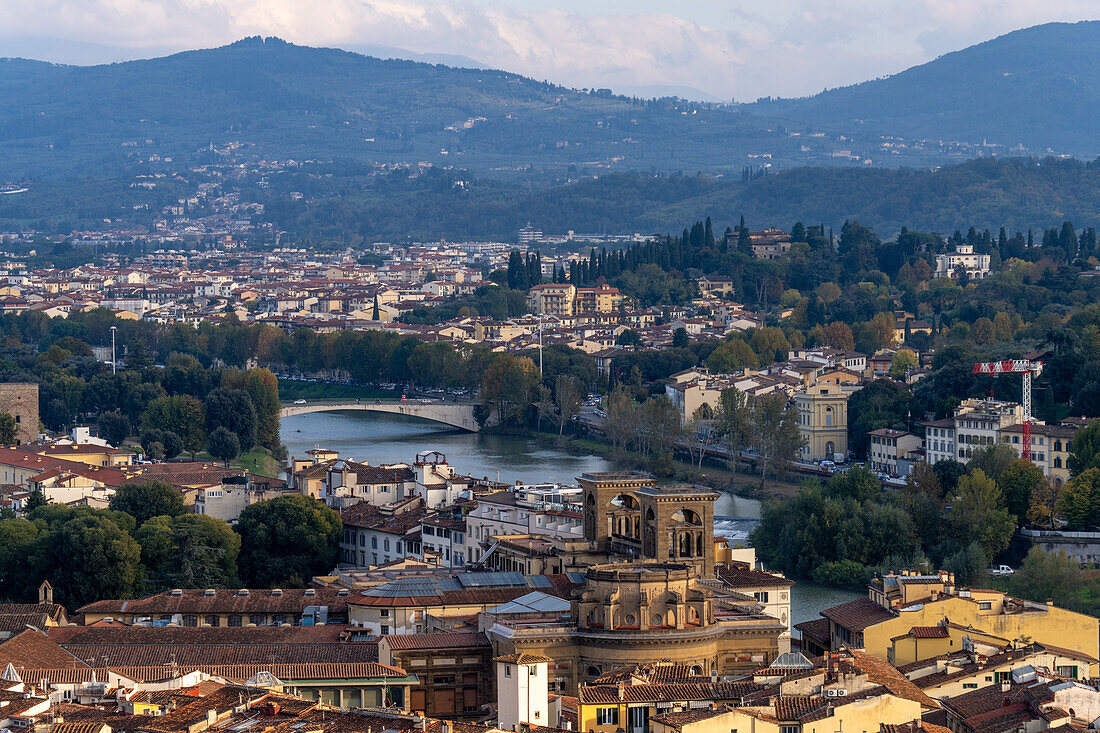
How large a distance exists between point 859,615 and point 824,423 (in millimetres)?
21817

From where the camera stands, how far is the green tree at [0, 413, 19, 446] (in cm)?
3497

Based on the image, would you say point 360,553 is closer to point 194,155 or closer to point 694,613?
point 694,613

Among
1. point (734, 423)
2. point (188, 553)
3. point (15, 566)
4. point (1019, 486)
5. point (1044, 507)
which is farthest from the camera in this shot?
point (734, 423)

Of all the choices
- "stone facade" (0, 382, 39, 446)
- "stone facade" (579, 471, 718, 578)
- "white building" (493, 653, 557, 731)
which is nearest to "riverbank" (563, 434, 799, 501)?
"stone facade" (0, 382, 39, 446)

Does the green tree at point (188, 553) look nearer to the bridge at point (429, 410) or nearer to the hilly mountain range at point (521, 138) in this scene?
the bridge at point (429, 410)

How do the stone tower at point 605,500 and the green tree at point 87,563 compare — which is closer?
the stone tower at point 605,500

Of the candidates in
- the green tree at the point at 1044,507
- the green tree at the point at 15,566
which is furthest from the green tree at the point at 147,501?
the green tree at the point at 1044,507

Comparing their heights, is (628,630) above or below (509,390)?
above

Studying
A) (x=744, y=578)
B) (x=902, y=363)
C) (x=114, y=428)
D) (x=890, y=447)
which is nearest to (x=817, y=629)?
(x=744, y=578)

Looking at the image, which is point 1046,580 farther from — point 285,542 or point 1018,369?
point 1018,369

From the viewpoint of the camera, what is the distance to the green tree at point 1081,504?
2720 centimetres

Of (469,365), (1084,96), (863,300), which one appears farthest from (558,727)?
(1084,96)

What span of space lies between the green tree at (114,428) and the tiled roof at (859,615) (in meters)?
22.9

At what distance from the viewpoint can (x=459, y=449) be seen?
40.4m
